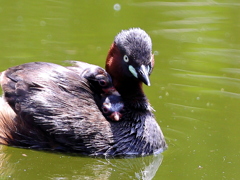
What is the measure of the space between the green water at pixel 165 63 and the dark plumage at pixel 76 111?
0.54 feet

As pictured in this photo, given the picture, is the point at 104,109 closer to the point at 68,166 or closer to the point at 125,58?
the point at 125,58

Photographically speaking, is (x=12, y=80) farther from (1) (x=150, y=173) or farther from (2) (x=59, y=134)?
(1) (x=150, y=173)

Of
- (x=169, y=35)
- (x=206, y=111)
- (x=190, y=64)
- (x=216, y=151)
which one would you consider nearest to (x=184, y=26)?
(x=169, y=35)

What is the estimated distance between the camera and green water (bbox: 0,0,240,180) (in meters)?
6.67

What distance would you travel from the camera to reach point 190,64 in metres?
9.88

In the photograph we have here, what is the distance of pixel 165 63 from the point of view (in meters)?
9.85

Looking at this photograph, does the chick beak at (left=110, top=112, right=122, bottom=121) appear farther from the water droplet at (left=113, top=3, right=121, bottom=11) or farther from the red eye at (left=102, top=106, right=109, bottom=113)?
the water droplet at (left=113, top=3, right=121, bottom=11)

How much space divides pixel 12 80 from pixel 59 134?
2.87ft

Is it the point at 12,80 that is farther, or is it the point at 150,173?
the point at 12,80

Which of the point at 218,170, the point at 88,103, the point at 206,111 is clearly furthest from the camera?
the point at 206,111

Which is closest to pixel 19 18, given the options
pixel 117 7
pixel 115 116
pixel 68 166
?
pixel 117 7

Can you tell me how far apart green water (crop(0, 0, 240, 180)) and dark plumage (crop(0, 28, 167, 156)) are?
17cm

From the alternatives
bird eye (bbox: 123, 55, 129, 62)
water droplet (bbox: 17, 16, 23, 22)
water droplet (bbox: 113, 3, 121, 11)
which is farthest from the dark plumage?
water droplet (bbox: 113, 3, 121, 11)

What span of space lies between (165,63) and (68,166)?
368 cm
